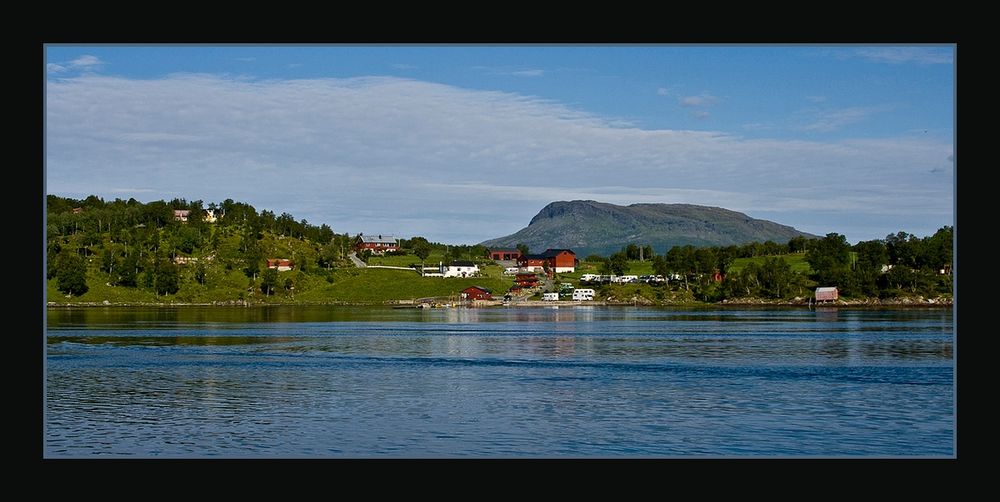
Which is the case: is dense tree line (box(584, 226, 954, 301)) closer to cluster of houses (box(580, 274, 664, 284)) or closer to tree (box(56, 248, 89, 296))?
cluster of houses (box(580, 274, 664, 284))

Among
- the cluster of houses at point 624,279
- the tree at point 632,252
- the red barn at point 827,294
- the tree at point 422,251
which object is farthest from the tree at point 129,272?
the red barn at point 827,294

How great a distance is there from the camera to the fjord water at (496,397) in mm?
26062

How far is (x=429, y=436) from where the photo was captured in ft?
88.6

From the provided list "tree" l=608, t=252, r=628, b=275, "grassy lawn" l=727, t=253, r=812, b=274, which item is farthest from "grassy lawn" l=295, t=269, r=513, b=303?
"grassy lawn" l=727, t=253, r=812, b=274

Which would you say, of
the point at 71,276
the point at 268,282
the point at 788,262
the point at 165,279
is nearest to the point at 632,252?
the point at 788,262

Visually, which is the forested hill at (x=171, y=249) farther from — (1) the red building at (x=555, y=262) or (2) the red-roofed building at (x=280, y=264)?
(1) the red building at (x=555, y=262)

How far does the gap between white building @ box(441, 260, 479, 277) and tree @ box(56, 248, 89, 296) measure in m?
56.5

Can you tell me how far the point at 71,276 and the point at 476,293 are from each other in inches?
2169

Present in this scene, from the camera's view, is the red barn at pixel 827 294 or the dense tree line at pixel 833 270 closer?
the dense tree line at pixel 833 270

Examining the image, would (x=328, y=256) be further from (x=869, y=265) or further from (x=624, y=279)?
(x=869, y=265)

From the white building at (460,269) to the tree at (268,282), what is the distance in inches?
1291
